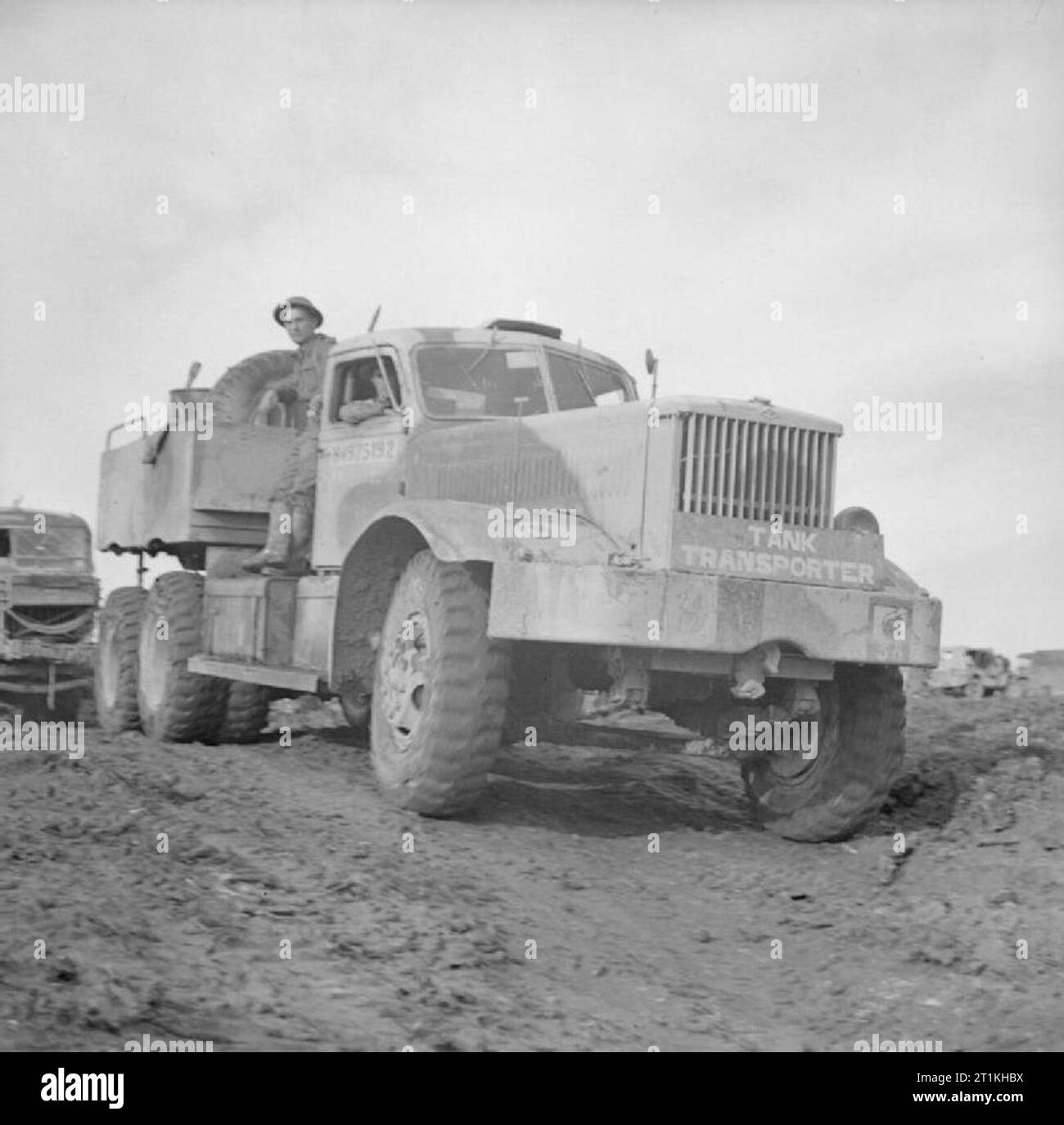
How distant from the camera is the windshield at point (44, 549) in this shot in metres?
16.3

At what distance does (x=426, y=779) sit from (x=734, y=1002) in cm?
238

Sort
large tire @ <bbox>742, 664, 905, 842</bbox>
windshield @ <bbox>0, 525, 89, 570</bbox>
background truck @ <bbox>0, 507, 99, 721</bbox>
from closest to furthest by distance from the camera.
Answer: large tire @ <bbox>742, 664, 905, 842</bbox> → background truck @ <bbox>0, 507, 99, 721</bbox> → windshield @ <bbox>0, 525, 89, 570</bbox>

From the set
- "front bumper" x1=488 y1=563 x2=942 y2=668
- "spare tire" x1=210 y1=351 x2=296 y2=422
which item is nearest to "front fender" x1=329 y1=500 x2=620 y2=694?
"front bumper" x1=488 y1=563 x2=942 y2=668

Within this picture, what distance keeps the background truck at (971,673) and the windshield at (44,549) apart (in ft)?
32.3

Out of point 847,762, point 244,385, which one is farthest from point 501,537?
point 244,385

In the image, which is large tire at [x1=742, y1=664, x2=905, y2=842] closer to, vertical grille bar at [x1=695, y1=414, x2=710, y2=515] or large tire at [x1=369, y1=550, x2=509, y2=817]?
vertical grille bar at [x1=695, y1=414, x2=710, y2=515]

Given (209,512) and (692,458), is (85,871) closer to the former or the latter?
(692,458)

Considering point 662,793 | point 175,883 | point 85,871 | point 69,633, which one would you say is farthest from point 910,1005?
point 69,633

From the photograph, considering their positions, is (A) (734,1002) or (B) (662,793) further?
(B) (662,793)

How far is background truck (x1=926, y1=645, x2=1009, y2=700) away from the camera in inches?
701

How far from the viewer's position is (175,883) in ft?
17.8

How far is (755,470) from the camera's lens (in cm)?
707

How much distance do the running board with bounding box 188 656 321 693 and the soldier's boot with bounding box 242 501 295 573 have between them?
2.10 feet

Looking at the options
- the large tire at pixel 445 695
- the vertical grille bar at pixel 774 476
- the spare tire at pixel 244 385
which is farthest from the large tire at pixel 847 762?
the spare tire at pixel 244 385
